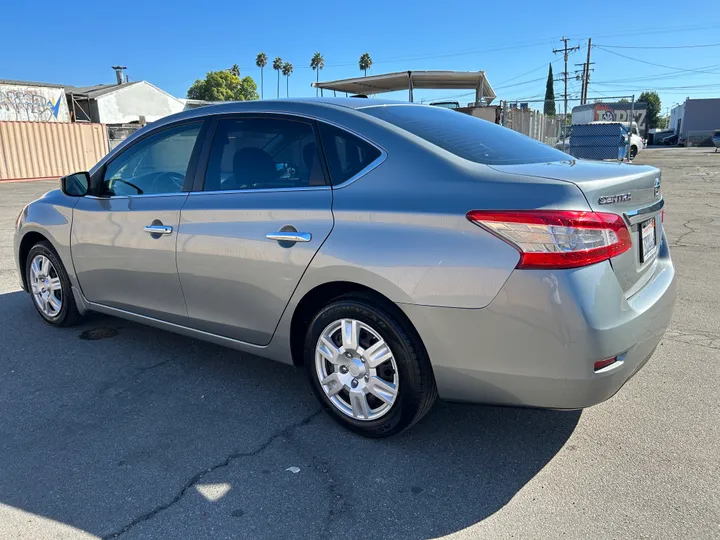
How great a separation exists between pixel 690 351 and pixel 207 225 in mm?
3392

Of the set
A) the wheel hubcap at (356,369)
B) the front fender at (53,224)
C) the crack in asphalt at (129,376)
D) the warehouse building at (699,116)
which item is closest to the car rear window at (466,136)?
the wheel hubcap at (356,369)

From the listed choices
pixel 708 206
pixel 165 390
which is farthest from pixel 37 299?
pixel 708 206

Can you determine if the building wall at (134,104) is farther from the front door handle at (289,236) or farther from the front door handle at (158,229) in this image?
the front door handle at (289,236)

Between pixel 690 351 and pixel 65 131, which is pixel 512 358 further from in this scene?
pixel 65 131

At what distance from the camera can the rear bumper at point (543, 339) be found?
7.48 feet

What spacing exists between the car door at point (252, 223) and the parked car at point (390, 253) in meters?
0.01

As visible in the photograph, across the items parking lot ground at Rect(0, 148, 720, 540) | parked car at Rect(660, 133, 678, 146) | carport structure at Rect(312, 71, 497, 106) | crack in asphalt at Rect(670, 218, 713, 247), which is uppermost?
carport structure at Rect(312, 71, 497, 106)

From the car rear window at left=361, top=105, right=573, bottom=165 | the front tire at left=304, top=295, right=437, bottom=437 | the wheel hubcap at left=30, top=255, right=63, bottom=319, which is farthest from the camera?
the wheel hubcap at left=30, top=255, right=63, bottom=319

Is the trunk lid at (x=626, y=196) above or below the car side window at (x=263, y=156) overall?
below

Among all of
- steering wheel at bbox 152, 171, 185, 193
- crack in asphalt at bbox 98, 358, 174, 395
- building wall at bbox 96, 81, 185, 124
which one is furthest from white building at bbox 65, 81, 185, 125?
crack in asphalt at bbox 98, 358, 174, 395

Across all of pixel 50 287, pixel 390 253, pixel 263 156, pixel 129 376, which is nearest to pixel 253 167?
pixel 263 156

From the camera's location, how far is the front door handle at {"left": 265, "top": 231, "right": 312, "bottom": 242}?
2.91 meters

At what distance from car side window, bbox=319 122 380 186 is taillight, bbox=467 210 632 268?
2.59ft

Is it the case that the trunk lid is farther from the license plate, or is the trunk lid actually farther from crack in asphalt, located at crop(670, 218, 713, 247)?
crack in asphalt, located at crop(670, 218, 713, 247)
